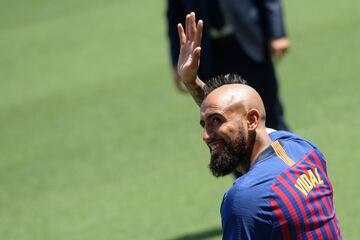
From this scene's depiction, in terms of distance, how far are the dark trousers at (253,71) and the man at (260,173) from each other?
6.58 ft

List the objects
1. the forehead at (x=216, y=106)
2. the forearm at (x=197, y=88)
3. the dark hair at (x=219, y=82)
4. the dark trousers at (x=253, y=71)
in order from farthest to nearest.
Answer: the dark trousers at (x=253, y=71)
the forearm at (x=197, y=88)
the dark hair at (x=219, y=82)
the forehead at (x=216, y=106)

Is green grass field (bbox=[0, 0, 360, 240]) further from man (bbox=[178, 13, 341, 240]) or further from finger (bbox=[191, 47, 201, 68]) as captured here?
man (bbox=[178, 13, 341, 240])

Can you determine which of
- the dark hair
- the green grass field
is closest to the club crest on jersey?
the dark hair

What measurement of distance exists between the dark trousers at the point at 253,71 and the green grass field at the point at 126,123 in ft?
2.37

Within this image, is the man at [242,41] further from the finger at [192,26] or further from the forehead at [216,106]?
the forehead at [216,106]

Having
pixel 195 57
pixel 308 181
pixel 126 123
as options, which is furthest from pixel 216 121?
pixel 126 123

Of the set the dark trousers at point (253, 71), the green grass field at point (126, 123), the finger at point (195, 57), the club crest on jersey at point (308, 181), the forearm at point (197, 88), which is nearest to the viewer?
the club crest on jersey at point (308, 181)

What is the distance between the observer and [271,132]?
401 cm

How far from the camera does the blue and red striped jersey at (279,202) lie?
3357mm

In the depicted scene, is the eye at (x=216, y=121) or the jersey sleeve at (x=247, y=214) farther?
the eye at (x=216, y=121)

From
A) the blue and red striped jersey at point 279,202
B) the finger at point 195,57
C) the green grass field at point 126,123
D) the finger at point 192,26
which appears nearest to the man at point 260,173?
the blue and red striped jersey at point 279,202

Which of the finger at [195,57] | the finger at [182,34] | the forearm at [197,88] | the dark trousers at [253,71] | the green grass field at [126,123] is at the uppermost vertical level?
the finger at [182,34]

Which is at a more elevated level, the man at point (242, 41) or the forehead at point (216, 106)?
the forehead at point (216, 106)

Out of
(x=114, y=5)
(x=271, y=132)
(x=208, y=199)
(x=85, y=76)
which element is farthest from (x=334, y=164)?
(x=114, y=5)
